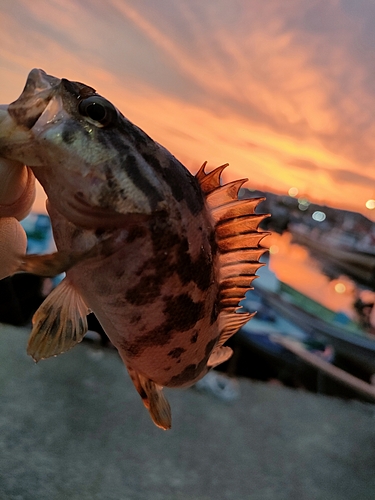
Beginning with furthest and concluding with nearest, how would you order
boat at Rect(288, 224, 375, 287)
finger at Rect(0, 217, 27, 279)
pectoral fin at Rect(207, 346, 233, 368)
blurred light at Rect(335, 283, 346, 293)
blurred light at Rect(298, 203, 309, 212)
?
1. blurred light at Rect(298, 203, 309, 212)
2. blurred light at Rect(335, 283, 346, 293)
3. boat at Rect(288, 224, 375, 287)
4. pectoral fin at Rect(207, 346, 233, 368)
5. finger at Rect(0, 217, 27, 279)

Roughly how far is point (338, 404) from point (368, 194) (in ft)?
7.92

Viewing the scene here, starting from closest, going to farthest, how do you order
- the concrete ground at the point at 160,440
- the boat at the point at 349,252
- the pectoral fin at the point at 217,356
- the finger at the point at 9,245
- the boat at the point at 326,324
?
the finger at the point at 9,245, the pectoral fin at the point at 217,356, the concrete ground at the point at 160,440, the boat at the point at 326,324, the boat at the point at 349,252

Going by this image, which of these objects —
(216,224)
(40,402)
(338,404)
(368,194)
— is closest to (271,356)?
(338,404)

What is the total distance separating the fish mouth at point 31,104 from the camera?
526 millimetres

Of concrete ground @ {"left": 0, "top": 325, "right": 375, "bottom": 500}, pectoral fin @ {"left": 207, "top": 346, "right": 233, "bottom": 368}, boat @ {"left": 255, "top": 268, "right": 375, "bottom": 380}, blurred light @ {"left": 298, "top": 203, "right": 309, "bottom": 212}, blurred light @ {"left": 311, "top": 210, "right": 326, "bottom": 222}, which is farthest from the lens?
blurred light @ {"left": 311, "top": 210, "right": 326, "bottom": 222}

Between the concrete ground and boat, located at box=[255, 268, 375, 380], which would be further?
boat, located at box=[255, 268, 375, 380]

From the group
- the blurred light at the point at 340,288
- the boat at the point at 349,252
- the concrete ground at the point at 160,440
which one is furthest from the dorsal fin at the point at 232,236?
the blurred light at the point at 340,288

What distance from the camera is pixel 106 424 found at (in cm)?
172

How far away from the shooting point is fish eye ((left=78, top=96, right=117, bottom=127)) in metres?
0.54

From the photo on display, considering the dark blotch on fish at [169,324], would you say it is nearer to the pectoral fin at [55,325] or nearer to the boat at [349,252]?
the pectoral fin at [55,325]

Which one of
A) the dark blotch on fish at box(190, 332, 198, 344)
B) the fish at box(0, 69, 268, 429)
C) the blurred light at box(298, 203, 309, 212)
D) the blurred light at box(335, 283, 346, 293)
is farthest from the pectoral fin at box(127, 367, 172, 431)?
the blurred light at box(298, 203, 309, 212)

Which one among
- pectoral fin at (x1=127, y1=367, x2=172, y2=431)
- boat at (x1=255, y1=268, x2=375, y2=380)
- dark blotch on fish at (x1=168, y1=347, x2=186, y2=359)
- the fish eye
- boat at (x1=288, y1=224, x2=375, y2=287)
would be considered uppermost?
boat at (x1=288, y1=224, x2=375, y2=287)

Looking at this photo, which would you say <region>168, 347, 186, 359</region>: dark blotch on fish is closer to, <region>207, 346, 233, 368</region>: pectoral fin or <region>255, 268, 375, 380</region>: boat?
<region>207, 346, 233, 368</region>: pectoral fin

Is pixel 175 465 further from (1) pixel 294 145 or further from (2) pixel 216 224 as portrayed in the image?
(1) pixel 294 145
